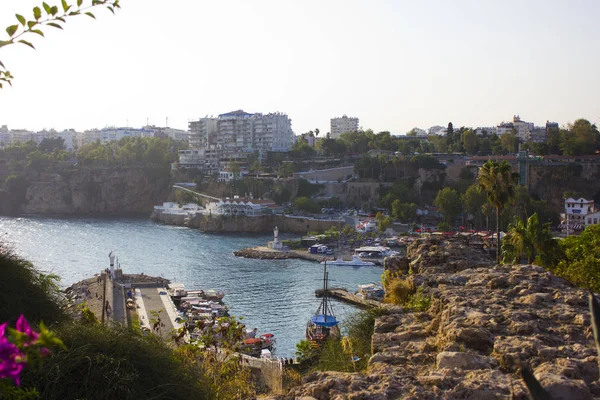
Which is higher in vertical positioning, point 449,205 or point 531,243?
point 531,243

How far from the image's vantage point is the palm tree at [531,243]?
573 inches

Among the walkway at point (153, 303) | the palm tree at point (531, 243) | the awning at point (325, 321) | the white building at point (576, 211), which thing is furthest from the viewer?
the white building at point (576, 211)

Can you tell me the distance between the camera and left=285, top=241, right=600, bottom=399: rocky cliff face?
12.8 feet

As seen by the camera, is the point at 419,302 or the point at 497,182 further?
the point at 497,182

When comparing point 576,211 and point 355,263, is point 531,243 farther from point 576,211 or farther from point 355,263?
point 576,211

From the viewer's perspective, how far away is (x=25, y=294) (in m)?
6.20

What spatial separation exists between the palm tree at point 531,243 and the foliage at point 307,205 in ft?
127

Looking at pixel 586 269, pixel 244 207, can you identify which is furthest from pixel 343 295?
pixel 244 207

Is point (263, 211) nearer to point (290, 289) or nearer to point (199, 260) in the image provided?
point (199, 260)

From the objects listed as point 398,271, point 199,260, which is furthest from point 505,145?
point 398,271

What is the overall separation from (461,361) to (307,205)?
165 feet

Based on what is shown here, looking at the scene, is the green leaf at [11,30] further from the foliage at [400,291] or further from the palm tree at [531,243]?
the palm tree at [531,243]

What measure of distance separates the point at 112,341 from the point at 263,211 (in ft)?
161

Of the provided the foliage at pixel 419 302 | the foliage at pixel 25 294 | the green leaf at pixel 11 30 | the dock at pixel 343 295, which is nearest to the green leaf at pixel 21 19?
the green leaf at pixel 11 30
